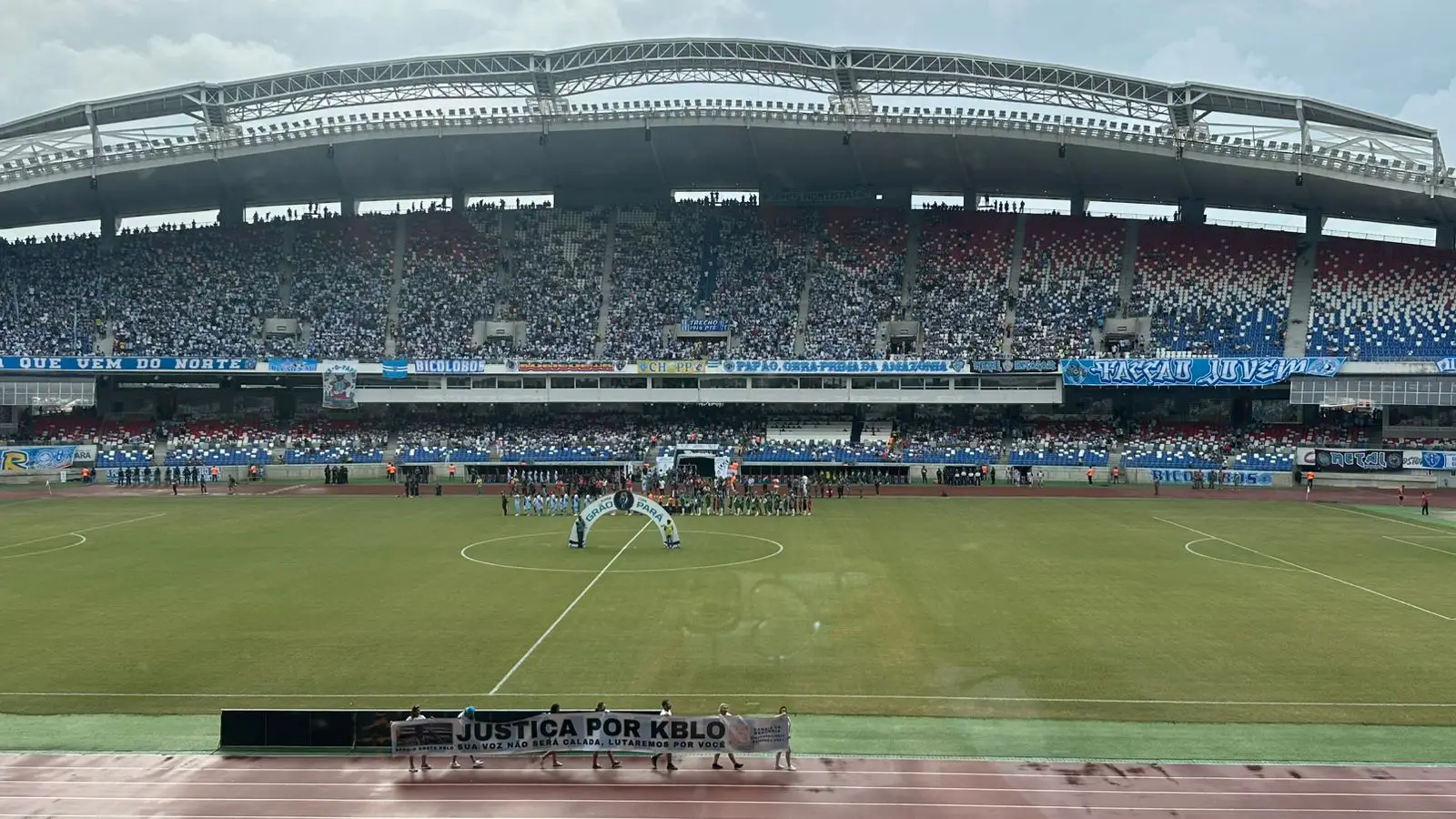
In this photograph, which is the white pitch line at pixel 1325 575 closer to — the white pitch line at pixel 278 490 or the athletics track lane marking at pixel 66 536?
the athletics track lane marking at pixel 66 536

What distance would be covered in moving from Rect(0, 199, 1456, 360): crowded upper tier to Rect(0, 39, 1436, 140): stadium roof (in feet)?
31.8

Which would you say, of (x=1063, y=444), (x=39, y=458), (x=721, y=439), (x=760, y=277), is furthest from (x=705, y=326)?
(x=39, y=458)

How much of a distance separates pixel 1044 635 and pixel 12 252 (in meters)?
73.9

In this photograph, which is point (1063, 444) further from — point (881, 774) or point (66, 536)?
point (66, 536)

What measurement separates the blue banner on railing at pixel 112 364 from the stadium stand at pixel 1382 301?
63498 mm

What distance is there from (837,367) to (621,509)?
3010 cm

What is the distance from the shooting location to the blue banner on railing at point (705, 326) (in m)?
63.1

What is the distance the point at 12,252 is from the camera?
66.9 metres

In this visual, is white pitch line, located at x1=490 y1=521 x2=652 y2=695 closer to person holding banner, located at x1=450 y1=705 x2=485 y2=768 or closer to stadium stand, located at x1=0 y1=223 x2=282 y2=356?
person holding banner, located at x1=450 y1=705 x2=485 y2=768

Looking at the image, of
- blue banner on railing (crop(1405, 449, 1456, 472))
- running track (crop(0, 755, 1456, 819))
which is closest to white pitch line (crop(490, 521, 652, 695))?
running track (crop(0, 755, 1456, 819))

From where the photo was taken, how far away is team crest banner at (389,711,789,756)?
43.5ft

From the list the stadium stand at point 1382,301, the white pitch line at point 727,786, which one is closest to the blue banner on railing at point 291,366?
the white pitch line at point 727,786

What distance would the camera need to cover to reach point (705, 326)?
2488 inches

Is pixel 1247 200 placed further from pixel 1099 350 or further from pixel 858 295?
pixel 858 295
